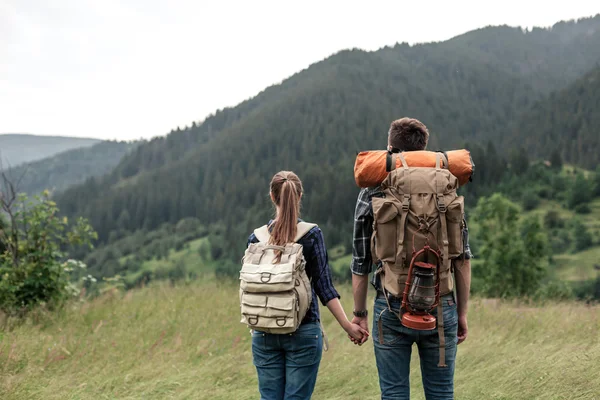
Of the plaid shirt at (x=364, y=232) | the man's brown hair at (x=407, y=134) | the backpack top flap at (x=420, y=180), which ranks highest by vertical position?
the man's brown hair at (x=407, y=134)

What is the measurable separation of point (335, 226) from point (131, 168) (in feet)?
321

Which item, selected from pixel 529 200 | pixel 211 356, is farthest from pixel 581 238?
pixel 211 356

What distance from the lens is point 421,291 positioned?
255 centimetres

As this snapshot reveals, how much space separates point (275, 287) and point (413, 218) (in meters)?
0.80

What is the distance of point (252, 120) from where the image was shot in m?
164

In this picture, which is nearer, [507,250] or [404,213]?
[404,213]

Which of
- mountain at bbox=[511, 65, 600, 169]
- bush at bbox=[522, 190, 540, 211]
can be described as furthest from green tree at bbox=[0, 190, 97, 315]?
mountain at bbox=[511, 65, 600, 169]

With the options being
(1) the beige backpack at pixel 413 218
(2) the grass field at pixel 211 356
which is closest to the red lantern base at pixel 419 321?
(1) the beige backpack at pixel 413 218

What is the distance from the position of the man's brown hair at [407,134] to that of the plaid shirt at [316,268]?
2.02ft

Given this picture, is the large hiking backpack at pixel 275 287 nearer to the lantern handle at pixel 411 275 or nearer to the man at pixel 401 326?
the man at pixel 401 326

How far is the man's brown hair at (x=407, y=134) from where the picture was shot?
280 cm

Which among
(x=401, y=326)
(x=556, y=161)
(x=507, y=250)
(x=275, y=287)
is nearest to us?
(x=401, y=326)

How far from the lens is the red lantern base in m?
2.57

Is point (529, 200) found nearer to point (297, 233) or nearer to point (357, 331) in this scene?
point (357, 331)
